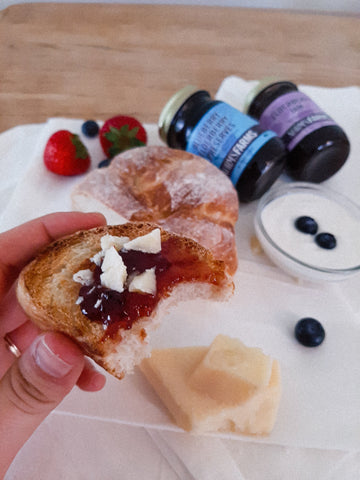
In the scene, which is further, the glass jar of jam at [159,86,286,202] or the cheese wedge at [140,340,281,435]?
the glass jar of jam at [159,86,286,202]

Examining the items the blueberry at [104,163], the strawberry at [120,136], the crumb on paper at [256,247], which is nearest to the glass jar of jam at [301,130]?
the crumb on paper at [256,247]

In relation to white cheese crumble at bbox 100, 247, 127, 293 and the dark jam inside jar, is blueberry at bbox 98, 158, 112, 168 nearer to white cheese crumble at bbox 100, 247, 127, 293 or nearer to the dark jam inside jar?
the dark jam inside jar

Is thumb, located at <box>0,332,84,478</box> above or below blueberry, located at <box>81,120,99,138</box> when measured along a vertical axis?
below

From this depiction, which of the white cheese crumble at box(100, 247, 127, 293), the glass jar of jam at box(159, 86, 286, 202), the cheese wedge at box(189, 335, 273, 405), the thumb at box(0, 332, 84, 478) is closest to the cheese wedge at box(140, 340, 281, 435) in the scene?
the cheese wedge at box(189, 335, 273, 405)

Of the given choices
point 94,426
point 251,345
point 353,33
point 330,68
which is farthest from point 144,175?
point 353,33

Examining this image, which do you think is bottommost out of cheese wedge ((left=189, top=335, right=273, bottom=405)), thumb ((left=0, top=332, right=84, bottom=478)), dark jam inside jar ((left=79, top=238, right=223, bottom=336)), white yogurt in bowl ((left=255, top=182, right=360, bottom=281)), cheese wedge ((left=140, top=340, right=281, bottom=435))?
cheese wedge ((left=140, top=340, right=281, bottom=435))

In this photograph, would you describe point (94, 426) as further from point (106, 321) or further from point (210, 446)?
point (106, 321)
